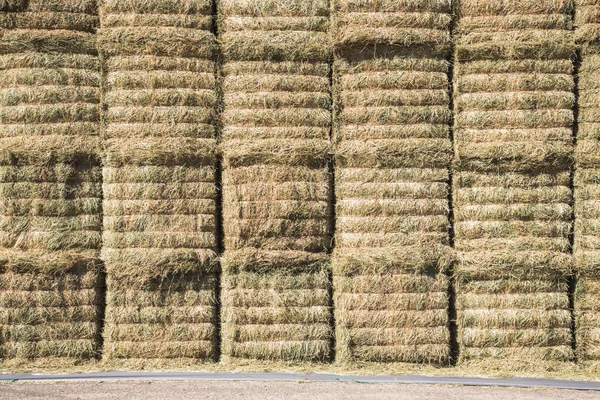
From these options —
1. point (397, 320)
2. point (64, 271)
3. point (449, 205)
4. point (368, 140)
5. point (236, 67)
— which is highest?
point (236, 67)

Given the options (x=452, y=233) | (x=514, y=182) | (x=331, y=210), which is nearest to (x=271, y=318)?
(x=331, y=210)

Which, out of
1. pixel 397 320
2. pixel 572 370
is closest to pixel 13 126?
pixel 397 320

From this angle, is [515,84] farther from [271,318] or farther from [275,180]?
[271,318]

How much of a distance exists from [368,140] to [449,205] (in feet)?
3.40

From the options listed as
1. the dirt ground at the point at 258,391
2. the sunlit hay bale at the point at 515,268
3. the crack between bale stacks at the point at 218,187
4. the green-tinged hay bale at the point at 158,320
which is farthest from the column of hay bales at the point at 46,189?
the sunlit hay bale at the point at 515,268

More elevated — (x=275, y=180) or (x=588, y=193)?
(x=275, y=180)

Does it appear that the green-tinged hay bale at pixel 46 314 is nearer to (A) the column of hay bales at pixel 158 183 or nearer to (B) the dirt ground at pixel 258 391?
(A) the column of hay bales at pixel 158 183

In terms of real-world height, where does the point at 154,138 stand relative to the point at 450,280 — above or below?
above

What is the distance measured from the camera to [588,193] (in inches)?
270

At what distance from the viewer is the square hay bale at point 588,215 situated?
268 inches

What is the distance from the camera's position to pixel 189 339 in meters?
6.69

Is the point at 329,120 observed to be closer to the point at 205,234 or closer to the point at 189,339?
the point at 205,234

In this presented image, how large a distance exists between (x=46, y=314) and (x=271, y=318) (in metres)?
2.09

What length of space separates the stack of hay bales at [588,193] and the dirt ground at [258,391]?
2.98 ft
